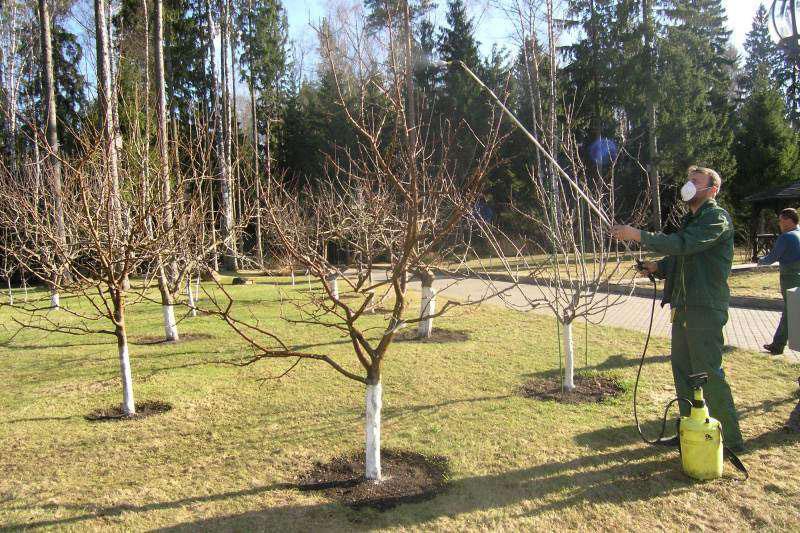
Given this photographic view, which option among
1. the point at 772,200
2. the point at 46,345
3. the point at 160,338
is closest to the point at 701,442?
the point at 160,338

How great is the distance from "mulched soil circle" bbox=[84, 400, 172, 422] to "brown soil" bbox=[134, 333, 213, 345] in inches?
128

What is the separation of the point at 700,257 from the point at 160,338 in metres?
8.11

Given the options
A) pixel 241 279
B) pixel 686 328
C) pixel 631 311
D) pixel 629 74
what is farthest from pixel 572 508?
pixel 629 74

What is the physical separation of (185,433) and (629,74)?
26.6 m

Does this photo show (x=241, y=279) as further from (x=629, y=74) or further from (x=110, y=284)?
(x=629, y=74)

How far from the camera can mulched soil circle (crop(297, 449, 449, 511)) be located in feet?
11.8

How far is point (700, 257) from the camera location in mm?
4070

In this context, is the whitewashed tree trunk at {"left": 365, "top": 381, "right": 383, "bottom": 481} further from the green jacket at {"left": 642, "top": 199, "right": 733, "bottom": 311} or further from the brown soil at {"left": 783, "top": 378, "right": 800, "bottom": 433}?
the brown soil at {"left": 783, "top": 378, "right": 800, "bottom": 433}

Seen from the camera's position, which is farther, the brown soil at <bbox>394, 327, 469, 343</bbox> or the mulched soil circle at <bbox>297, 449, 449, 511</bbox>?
the brown soil at <bbox>394, 327, 469, 343</bbox>

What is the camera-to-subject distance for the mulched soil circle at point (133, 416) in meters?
5.30

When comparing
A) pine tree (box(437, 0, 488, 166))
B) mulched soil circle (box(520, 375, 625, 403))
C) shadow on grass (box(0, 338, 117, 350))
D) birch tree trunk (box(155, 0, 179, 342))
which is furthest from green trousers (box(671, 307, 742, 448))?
pine tree (box(437, 0, 488, 166))

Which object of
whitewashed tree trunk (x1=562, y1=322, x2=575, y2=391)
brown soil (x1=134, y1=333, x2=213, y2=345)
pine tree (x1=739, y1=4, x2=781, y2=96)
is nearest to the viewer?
whitewashed tree trunk (x1=562, y1=322, x2=575, y2=391)

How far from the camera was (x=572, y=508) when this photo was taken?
346cm

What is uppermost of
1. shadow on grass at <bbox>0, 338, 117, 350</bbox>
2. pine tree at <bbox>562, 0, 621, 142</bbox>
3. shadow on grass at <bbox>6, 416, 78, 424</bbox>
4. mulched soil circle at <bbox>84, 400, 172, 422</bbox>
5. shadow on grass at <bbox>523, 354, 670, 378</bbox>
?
pine tree at <bbox>562, 0, 621, 142</bbox>
